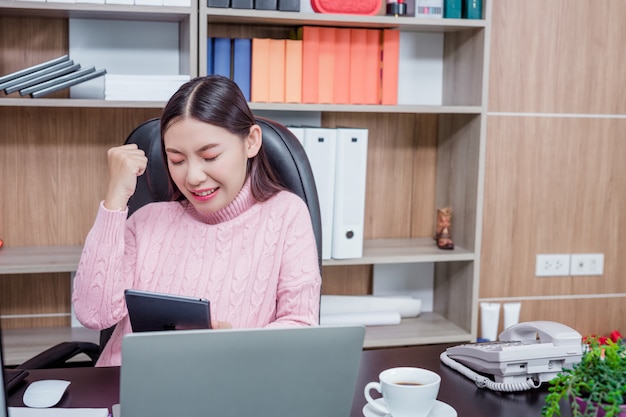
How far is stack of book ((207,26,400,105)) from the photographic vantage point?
2.46m

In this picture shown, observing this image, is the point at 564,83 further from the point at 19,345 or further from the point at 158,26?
the point at 19,345

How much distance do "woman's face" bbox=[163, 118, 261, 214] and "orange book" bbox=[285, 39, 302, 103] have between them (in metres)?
0.89

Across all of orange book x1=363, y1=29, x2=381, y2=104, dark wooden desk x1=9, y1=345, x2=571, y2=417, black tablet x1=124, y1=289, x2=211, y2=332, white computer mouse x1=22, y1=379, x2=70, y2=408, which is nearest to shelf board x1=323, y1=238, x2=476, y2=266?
orange book x1=363, y1=29, x2=381, y2=104

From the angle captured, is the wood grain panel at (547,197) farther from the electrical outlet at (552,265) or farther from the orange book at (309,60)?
the orange book at (309,60)

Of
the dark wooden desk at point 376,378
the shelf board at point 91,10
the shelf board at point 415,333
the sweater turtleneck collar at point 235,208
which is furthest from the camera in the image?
the shelf board at point 415,333

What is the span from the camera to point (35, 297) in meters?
2.64

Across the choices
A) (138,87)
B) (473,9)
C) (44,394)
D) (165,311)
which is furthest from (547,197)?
(44,394)

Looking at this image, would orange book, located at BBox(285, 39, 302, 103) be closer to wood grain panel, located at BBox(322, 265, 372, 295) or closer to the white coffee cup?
wood grain panel, located at BBox(322, 265, 372, 295)

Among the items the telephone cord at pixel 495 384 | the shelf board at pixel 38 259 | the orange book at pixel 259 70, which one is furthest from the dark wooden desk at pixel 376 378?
the orange book at pixel 259 70

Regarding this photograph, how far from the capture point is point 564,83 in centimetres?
284

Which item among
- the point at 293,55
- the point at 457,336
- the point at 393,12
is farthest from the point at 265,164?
the point at 457,336

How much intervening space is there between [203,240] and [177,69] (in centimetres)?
107

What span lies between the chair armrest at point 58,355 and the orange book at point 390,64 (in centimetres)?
128

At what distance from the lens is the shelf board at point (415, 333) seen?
8.41 ft
